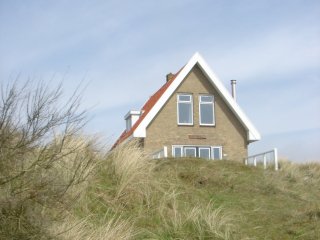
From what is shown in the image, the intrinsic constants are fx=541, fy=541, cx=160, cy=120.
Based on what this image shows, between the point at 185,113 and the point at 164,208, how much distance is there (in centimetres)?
1842

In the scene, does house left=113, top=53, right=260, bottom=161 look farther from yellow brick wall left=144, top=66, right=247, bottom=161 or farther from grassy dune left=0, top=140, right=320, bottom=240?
grassy dune left=0, top=140, right=320, bottom=240

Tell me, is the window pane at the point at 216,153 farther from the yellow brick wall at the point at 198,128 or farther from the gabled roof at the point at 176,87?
the gabled roof at the point at 176,87

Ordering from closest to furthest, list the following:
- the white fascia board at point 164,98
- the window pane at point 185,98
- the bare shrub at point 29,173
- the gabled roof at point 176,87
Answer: the bare shrub at point 29,173 → the white fascia board at point 164,98 → the gabled roof at point 176,87 → the window pane at point 185,98

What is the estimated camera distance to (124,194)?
9656 millimetres

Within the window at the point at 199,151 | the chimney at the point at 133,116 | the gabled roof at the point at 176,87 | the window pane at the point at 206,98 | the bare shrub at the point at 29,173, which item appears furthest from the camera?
the chimney at the point at 133,116

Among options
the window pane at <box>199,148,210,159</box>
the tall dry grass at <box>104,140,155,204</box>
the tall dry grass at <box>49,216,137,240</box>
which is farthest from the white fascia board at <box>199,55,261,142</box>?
the tall dry grass at <box>49,216,137,240</box>

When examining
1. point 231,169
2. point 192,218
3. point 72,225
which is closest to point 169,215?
point 192,218

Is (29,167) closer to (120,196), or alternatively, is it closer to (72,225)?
(72,225)

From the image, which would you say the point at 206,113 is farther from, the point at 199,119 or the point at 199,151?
the point at 199,151

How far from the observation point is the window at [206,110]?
2798cm

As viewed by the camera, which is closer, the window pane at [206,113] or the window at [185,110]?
the window at [185,110]

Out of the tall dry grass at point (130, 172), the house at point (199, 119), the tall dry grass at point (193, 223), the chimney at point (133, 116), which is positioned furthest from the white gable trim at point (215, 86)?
the tall dry grass at point (193, 223)

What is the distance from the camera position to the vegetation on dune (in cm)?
640

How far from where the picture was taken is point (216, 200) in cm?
1116
